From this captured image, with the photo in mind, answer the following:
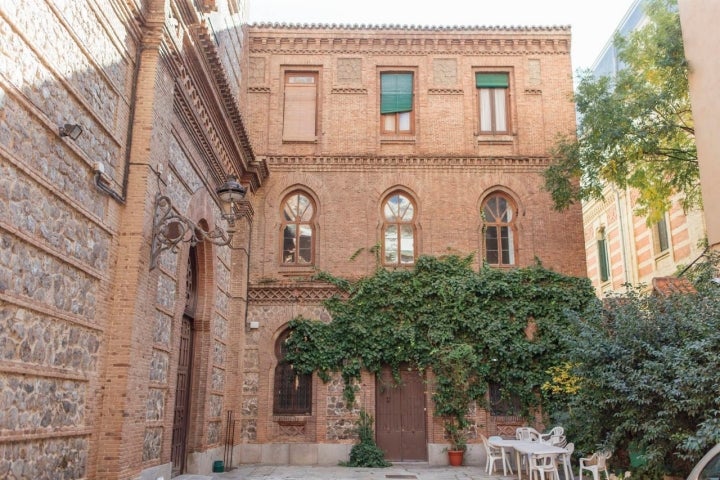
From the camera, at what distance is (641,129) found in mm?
14633

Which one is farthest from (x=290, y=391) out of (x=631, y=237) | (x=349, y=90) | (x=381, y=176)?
(x=631, y=237)

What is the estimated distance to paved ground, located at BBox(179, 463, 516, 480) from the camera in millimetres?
13164

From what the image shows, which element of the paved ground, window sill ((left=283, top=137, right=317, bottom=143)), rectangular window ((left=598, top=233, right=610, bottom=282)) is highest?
window sill ((left=283, top=137, right=317, bottom=143))

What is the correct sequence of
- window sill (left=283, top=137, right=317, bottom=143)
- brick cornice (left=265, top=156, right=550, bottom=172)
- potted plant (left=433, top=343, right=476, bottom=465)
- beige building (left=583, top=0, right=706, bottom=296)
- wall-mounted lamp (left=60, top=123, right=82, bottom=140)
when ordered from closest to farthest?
wall-mounted lamp (left=60, top=123, right=82, bottom=140) → potted plant (left=433, top=343, right=476, bottom=465) → brick cornice (left=265, top=156, right=550, bottom=172) → window sill (left=283, top=137, right=317, bottom=143) → beige building (left=583, top=0, right=706, bottom=296)

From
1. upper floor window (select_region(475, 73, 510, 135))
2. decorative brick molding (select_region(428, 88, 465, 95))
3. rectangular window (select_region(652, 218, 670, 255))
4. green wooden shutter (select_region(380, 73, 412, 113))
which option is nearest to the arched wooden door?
green wooden shutter (select_region(380, 73, 412, 113))

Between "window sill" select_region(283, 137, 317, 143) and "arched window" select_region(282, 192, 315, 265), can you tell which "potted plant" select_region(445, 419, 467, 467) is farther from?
"window sill" select_region(283, 137, 317, 143)

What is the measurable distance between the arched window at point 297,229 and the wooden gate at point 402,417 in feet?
12.0

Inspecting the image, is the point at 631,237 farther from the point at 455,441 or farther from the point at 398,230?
the point at 455,441

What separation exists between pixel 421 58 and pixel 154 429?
41.1ft

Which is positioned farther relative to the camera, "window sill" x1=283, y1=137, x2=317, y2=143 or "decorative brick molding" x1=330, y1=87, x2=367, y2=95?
"decorative brick molding" x1=330, y1=87, x2=367, y2=95

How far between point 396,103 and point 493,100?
2693 mm

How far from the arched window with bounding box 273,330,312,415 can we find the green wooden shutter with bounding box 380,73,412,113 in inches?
289

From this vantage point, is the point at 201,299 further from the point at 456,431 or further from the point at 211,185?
the point at 456,431

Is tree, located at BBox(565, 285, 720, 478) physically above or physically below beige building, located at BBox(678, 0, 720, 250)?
below
